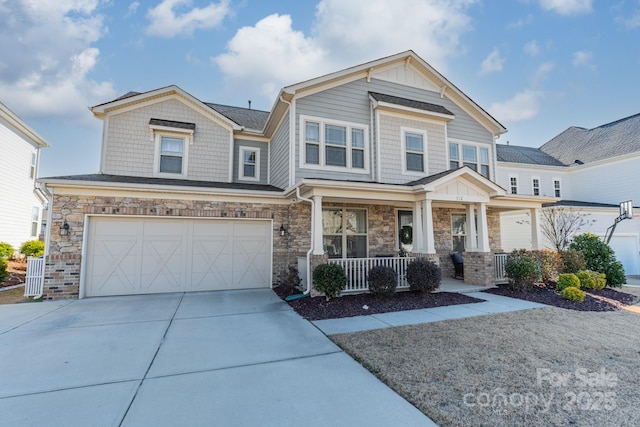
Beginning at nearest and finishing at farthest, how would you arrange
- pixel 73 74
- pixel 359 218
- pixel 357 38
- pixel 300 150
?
pixel 300 150, pixel 359 218, pixel 357 38, pixel 73 74

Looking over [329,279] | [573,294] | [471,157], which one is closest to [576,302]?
[573,294]

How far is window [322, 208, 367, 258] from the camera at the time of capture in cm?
968

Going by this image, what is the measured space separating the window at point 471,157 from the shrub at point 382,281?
539cm

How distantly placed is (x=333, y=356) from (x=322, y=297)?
3.30 metres

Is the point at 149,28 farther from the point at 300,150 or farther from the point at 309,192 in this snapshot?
the point at 309,192

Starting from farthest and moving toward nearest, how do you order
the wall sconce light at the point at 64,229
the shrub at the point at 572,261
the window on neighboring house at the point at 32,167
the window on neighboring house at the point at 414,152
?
the window on neighboring house at the point at 32,167 → the window on neighboring house at the point at 414,152 → the shrub at the point at 572,261 → the wall sconce light at the point at 64,229

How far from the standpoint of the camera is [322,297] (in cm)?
744

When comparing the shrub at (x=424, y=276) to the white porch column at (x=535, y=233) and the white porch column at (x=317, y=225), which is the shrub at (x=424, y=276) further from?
the white porch column at (x=535, y=233)

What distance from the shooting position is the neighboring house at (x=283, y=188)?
7.91 metres

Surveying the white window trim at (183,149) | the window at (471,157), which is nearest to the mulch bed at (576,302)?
the window at (471,157)

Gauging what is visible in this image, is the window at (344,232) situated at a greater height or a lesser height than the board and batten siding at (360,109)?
lesser

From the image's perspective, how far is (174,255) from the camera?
8477mm

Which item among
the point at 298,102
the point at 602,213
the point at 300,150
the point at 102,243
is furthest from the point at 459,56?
the point at 102,243

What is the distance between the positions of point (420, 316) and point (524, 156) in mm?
15874
